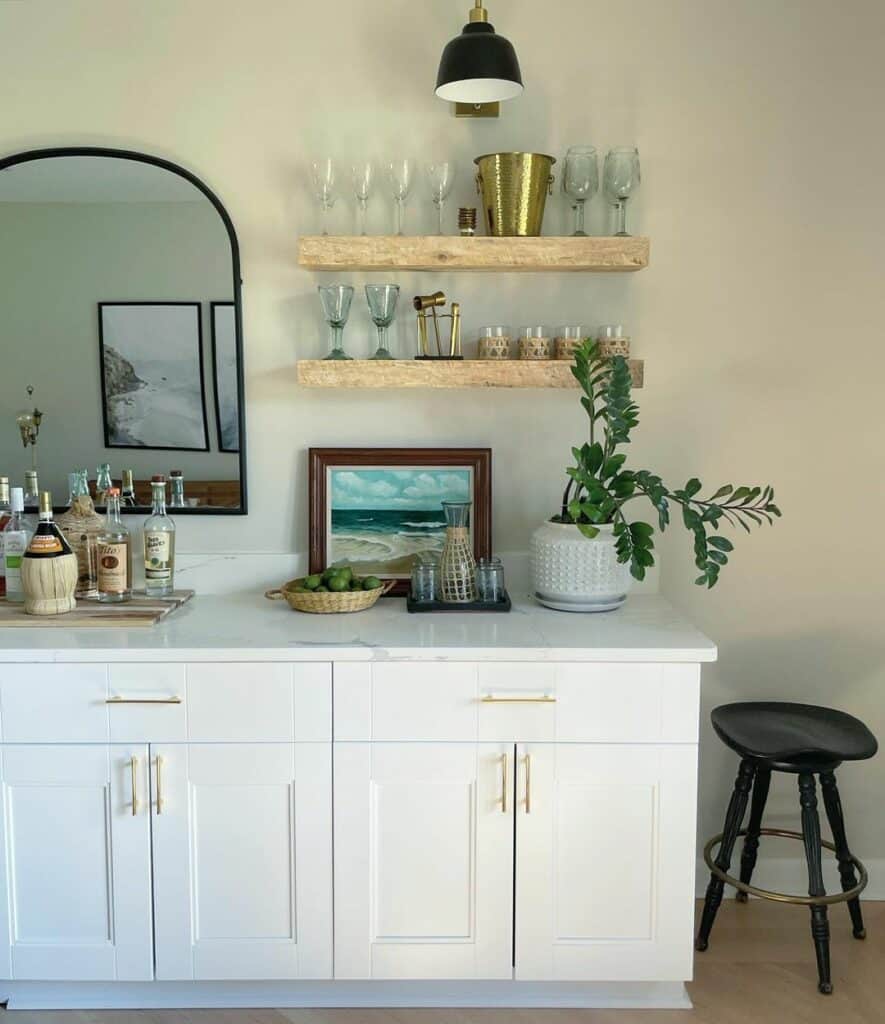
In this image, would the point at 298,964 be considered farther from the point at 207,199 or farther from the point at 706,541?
the point at 207,199

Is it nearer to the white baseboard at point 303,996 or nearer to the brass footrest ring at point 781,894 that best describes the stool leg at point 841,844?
the brass footrest ring at point 781,894

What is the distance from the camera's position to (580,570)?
2.37 metres

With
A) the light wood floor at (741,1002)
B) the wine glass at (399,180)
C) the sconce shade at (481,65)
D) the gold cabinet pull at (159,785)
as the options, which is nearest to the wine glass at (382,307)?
the wine glass at (399,180)

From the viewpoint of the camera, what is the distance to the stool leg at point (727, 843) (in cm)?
240

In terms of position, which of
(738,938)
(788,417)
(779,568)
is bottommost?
(738,938)

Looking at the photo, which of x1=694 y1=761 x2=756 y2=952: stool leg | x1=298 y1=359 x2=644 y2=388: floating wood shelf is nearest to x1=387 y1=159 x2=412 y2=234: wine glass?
x1=298 y1=359 x2=644 y2=388: floating wood shelf

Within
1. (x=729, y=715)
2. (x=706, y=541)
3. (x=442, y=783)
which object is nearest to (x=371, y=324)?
(x=706, y=541)

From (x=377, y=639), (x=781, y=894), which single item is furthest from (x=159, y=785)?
(x=781, y=894)

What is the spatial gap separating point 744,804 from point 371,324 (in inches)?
62.4

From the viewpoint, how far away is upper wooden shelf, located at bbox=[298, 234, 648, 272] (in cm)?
243

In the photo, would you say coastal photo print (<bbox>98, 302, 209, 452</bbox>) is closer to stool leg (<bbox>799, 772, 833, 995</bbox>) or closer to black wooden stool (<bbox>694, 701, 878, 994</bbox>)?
black wooden stool (<bbox>694, 701, 878, 994</bbox>)

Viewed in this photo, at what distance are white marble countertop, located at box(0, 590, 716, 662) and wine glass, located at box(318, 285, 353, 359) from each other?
0.70 meters

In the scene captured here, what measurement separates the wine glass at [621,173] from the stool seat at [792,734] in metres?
1.27

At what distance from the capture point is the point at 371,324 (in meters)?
2.61
